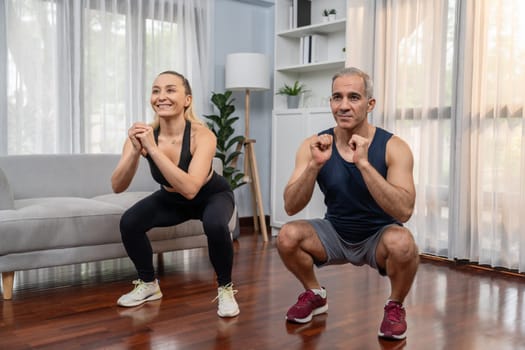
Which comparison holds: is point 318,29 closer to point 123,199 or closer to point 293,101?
point 293,101

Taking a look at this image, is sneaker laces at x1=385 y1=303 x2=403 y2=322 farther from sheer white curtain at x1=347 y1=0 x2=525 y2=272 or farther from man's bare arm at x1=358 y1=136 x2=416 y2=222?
sheer white curtain at x1=347 y1=0 x2=525 y2=272

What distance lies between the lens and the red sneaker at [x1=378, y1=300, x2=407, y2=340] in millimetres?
2145

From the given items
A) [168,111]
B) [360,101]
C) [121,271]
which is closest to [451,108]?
[360,101]

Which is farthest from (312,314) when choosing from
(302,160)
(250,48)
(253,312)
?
(250,48)

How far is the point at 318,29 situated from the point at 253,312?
110 inches

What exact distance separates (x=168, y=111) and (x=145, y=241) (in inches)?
24.2

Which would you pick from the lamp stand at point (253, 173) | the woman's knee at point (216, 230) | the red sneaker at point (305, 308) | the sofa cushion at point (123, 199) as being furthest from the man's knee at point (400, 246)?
the lamp stand at point (253, 173)

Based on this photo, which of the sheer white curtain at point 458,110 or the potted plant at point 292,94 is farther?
the potted plant at point 292,94

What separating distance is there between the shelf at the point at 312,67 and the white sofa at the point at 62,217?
1286 millimetres

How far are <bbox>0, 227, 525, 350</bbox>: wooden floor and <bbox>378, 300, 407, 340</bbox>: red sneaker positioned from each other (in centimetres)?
4

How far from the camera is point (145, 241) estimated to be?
8.77 feet

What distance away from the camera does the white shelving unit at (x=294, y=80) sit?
4.47m

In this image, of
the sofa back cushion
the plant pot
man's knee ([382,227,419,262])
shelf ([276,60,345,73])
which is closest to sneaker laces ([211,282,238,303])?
man's knee ([382,227,419,262])

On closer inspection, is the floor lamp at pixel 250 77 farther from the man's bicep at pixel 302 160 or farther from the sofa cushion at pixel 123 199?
the man's bicep at pixel 302 160
